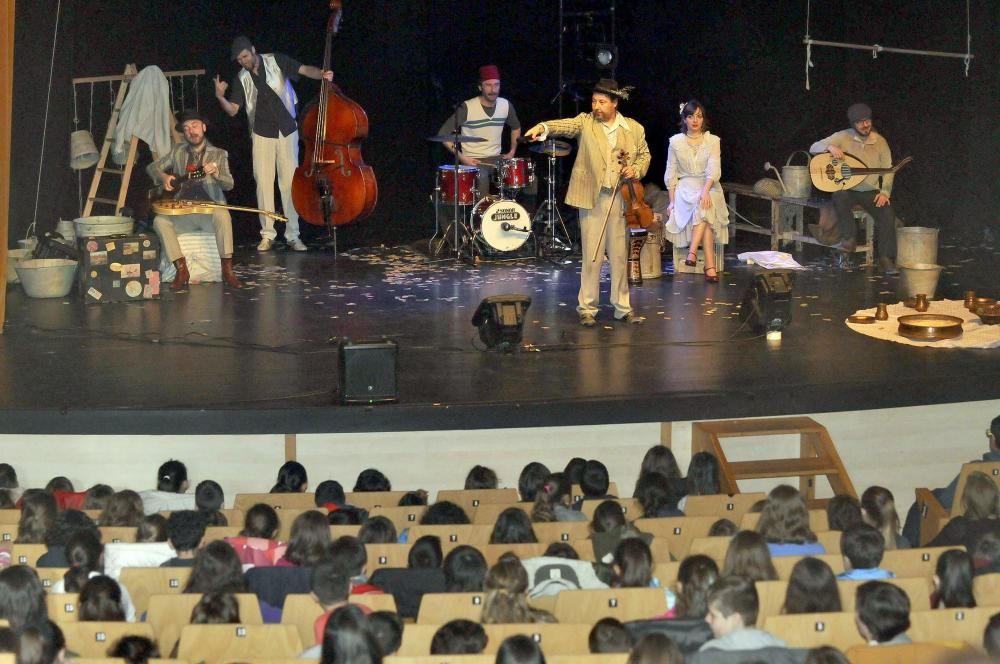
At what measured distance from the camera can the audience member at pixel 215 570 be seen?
15.1ft

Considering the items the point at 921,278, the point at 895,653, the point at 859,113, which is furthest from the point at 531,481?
the point at 859,113

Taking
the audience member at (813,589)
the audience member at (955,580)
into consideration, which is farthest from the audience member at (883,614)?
the audience member at (955,580)

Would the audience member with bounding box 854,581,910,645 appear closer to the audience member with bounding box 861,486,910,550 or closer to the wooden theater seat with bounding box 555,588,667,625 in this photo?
the wooden theater seat with bounding box 555,588,667,625

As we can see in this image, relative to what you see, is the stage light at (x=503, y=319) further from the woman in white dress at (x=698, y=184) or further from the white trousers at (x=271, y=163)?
the white trousers at (x=271, y=163)

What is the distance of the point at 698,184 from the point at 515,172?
144 centimetres

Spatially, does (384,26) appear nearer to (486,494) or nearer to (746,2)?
(746,2)

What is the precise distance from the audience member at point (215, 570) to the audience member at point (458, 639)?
87 centimetres

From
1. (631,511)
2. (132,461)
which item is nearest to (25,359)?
(132,461)

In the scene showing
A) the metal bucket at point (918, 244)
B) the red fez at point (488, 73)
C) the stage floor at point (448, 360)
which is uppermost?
the red fez at point (488, 73)

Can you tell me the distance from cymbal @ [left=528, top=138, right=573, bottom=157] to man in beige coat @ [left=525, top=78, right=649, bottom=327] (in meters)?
2.37

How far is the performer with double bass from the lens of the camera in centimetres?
1110

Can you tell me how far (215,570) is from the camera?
462 centimetres

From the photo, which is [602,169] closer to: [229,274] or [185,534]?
[229,274]

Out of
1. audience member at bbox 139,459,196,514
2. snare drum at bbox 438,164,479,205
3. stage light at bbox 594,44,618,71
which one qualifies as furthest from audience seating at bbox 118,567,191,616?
stage light at bbox 594,44,618,71
